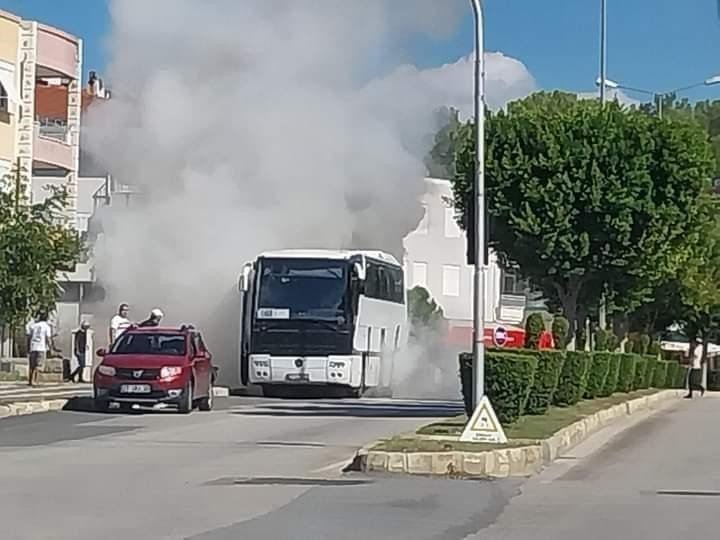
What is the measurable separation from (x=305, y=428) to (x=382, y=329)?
1592cm

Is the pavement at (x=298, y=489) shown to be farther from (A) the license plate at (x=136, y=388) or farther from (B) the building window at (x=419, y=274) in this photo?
(B) the building window at (x=419, y=274)

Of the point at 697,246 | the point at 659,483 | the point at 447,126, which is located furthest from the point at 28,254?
the point at 447,126

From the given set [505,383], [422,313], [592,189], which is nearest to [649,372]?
[422,313]

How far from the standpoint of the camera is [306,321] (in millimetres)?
38875

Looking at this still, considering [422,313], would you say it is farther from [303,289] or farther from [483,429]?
[483,429]

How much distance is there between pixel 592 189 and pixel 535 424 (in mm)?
14746

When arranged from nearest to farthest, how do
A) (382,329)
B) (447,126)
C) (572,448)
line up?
(572,448) → (382,329) → (447,126)

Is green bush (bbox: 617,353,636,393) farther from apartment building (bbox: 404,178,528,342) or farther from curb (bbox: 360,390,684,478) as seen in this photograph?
apartment building (bbox: 404,178,528,342)

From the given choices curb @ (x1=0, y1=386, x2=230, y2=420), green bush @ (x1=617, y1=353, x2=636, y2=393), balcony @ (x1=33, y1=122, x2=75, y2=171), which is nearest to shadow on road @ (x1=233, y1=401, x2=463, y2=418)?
curb @ (x1=0, y1=386, x2=230, y2=420)

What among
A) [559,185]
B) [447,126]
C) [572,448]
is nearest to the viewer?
[572,448]

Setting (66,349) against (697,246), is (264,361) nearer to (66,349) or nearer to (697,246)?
(66,349)

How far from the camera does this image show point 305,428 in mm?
26750

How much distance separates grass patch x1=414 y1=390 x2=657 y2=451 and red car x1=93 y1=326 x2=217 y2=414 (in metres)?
5.63

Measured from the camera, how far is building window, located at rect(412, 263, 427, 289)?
3081 inches
